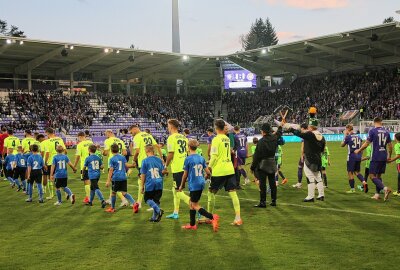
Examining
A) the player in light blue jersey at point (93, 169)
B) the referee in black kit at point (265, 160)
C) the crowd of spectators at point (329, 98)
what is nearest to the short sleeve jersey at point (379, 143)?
the referee in black kit at point (265, 160)

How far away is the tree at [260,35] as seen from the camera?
130 m

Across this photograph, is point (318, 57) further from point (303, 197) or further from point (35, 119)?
point (303, 197)

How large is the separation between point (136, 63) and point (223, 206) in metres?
44.7

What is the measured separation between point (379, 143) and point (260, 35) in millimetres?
123271

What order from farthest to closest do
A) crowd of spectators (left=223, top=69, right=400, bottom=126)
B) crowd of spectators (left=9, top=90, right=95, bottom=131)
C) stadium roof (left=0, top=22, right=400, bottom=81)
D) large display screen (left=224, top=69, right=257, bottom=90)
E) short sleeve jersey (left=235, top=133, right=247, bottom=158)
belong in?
large display screen (left=224, top=69, right=257, bottom=90)
crowd of spectators (left=223, top=69, right=400, bottom=126)
crowd of spectators (left=9, top=90, right=95, bottom=131)
stadium roof (left=0, top=22, right=400, bottom=81)
short sleeve jersey (left=235, top=133, right=247, bottom=158)

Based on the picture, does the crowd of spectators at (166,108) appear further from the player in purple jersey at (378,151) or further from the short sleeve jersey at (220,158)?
the short sleeve jersey at (220,158)

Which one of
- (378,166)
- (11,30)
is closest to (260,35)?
(11,30)

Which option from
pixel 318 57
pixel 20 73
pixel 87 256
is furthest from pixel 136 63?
pixel 87 256

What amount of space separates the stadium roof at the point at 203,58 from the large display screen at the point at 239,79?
0.96 meters

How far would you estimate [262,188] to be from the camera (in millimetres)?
11438

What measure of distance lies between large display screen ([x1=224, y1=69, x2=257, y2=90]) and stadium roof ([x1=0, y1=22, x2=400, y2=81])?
0.96 m

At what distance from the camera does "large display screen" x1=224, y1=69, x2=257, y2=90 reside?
203 ft

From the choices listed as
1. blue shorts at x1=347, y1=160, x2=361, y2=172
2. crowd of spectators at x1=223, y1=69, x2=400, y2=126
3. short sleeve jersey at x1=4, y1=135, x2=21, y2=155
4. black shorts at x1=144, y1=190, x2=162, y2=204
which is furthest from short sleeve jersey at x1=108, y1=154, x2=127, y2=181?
crowd of spectators at x1=223, y1=69, x2=400, y2=126

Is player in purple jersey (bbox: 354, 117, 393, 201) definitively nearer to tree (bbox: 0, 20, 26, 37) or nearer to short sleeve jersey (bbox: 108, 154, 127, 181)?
short sleeve jersey (bbox: 108, 154, 127, 181)
